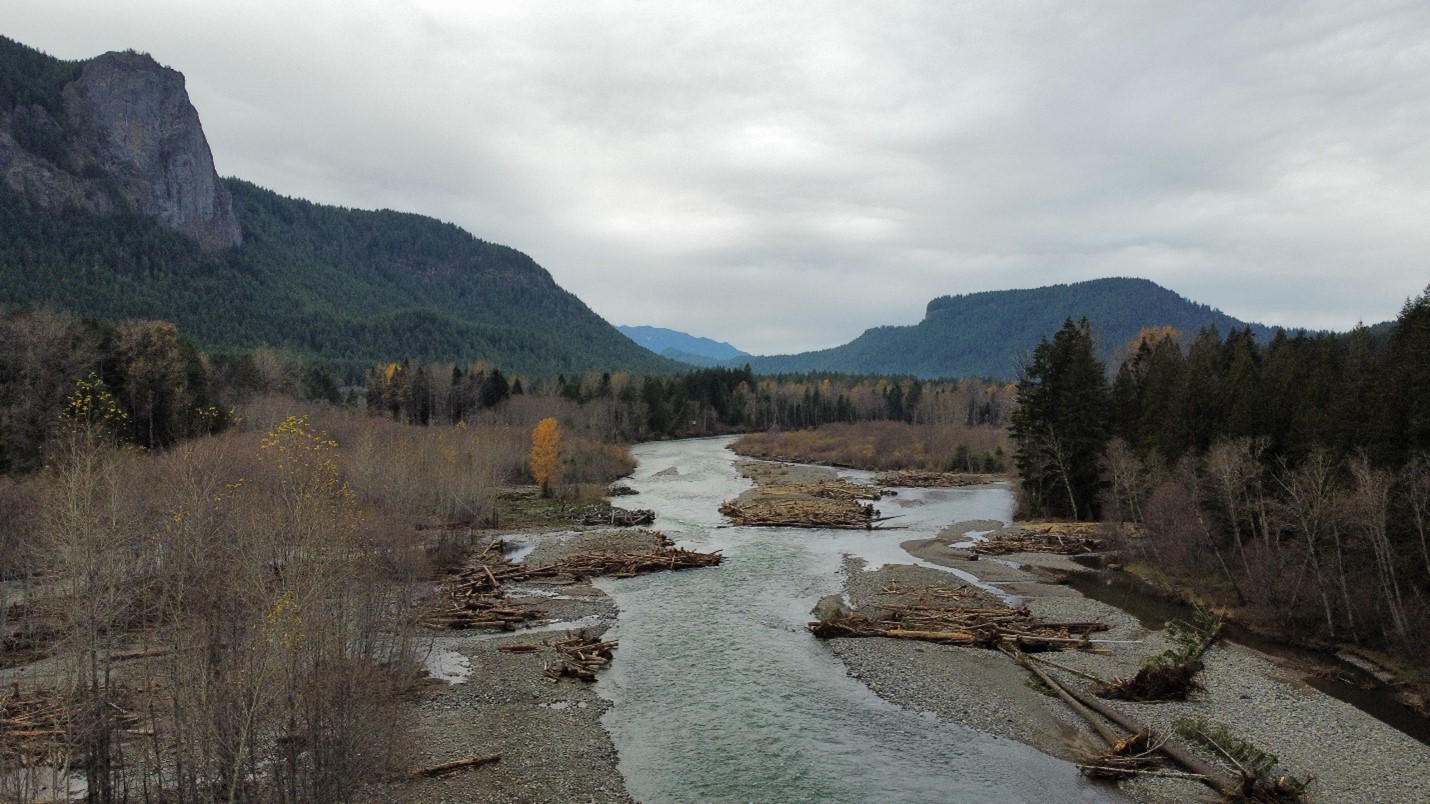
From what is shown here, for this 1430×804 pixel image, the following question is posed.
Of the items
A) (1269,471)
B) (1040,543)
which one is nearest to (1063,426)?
(1040,543)

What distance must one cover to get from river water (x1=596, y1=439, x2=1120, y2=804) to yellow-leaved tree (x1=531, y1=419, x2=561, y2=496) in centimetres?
2903

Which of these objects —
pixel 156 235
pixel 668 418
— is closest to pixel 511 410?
pixel 668 418

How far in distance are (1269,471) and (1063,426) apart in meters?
18.9

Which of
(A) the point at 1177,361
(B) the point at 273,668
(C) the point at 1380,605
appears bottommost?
(C) the point at 1380,605

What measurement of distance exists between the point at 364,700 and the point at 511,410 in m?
102

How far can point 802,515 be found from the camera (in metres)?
64.3

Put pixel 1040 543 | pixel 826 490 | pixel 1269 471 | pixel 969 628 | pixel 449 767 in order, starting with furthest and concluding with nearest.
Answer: pixel 826 490 < pixel 1040 543 < pixel 1269 471 < pixel 969 628 < pixel 449 767

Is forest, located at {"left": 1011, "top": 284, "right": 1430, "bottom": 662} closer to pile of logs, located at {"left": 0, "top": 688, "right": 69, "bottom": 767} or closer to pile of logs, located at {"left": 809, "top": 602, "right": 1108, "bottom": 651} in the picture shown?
pile of logs, located at {"left": 809, "top": 602, "right": 1108, "bottom": 651}

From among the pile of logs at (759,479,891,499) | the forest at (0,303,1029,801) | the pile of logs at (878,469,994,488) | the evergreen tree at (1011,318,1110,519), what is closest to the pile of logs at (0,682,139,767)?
the forest at (0,303,1029,801)

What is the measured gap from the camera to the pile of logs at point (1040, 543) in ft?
166

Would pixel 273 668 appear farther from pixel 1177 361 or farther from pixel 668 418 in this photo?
pixel 668 418

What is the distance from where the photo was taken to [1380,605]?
95.3ft

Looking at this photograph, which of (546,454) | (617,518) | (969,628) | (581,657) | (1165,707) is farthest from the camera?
(546,454)

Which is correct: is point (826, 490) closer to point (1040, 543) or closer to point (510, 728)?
point (1040, 543)
